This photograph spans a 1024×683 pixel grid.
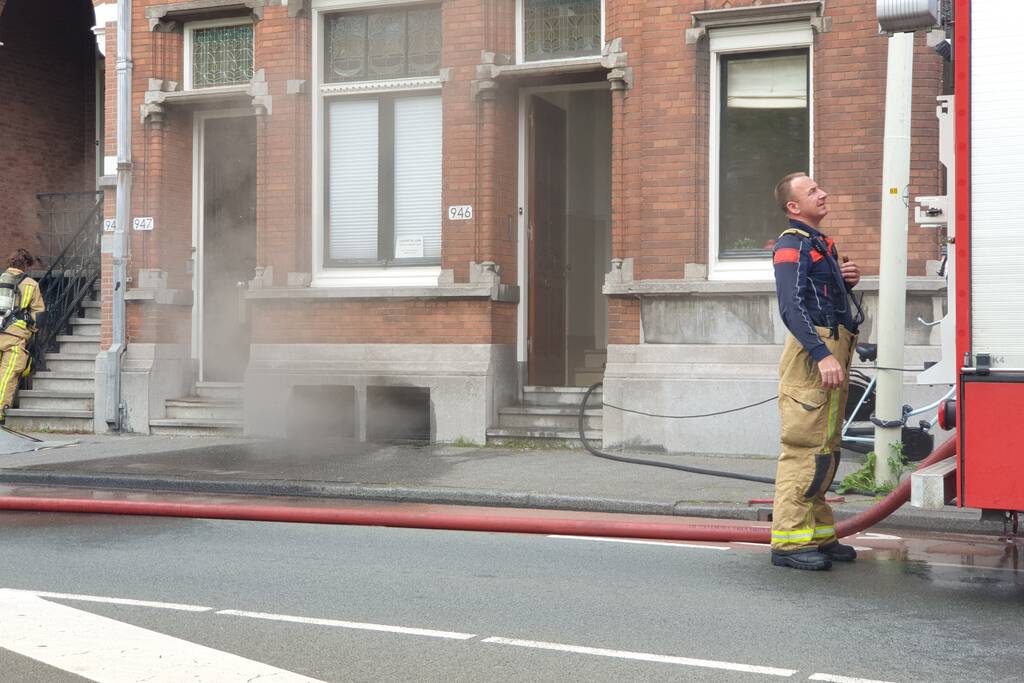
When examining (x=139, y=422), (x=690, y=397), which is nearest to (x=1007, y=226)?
(x=690, y=397)

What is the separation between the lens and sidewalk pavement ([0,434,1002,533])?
29.6 ft

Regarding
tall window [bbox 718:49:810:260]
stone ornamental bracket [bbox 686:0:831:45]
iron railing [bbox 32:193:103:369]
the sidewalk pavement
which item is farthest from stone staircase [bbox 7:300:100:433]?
stone ornamental bracket [bbox 686:0:831:45]

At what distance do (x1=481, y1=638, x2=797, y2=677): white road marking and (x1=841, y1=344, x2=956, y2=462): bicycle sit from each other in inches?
201

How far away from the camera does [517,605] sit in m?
6.10

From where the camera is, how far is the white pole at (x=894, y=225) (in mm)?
8930

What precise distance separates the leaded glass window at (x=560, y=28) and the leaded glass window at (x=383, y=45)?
1.04 m

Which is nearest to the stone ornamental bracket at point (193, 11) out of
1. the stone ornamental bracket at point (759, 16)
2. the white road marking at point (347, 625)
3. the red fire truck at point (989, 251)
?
the stone ornamental bracket at point (759, 16)

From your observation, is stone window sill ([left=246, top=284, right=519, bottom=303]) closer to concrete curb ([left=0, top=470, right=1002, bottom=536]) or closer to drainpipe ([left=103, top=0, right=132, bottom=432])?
drainpipe ([left=103, top=0, right=132, bottom=432])

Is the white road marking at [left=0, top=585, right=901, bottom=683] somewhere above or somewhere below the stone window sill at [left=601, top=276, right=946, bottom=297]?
below

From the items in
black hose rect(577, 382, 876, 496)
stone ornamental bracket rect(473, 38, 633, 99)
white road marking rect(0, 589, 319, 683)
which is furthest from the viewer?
stone ornamental bracket rect(473, 38, 633, 99)

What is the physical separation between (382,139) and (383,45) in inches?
40.3

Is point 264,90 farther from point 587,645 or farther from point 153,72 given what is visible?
point 587,645

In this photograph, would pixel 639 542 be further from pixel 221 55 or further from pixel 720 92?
pixel 221 55

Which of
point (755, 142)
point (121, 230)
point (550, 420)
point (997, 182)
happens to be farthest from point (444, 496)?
point (121, 230)
